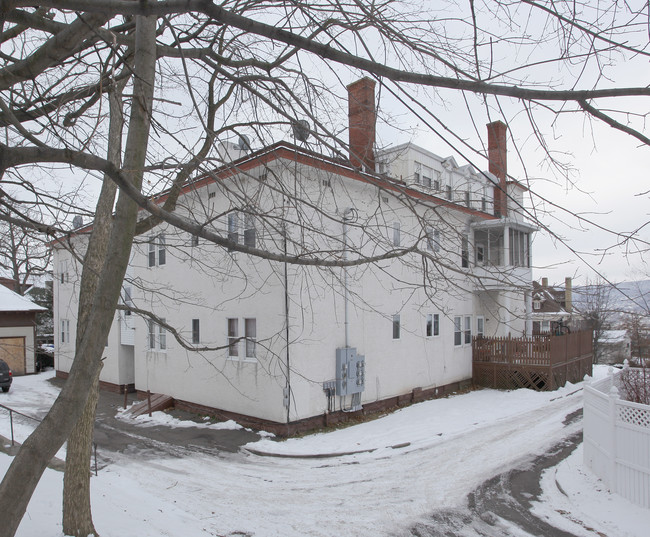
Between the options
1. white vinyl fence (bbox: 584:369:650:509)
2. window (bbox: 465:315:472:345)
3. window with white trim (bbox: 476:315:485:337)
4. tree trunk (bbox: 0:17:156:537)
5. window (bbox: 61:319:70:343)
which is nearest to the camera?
tree trunk (bbox: 0:17:156:537)

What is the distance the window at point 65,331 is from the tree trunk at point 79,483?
2003 centimetres

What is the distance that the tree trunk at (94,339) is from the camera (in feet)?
10.6

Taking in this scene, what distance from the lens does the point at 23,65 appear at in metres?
4.28

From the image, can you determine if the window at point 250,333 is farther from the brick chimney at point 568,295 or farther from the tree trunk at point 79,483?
the brick chimney at point 568,295

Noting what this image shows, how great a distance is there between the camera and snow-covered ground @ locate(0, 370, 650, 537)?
717 centimetres

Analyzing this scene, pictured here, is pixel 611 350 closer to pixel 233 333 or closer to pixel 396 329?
pixel 396 329

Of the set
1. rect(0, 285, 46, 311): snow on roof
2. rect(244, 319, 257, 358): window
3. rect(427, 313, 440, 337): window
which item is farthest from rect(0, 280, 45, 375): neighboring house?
rect(427, 313, 440, 337): window

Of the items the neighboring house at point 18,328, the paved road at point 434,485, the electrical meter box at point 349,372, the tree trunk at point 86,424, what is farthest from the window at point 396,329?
the neighboring house at point 18,328

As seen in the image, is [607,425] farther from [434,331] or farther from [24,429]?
[24,429]

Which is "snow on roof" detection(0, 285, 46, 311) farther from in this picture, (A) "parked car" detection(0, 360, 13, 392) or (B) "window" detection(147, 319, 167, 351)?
(B) "window" detection(147, 319, 167, 351)

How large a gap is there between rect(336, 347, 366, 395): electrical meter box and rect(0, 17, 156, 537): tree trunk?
10.6 metres

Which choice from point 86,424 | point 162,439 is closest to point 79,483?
point 86,424

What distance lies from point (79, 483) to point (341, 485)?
202 inches

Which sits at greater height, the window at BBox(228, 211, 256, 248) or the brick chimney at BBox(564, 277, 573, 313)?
the window at BBox(228, 211, 256, 248)
